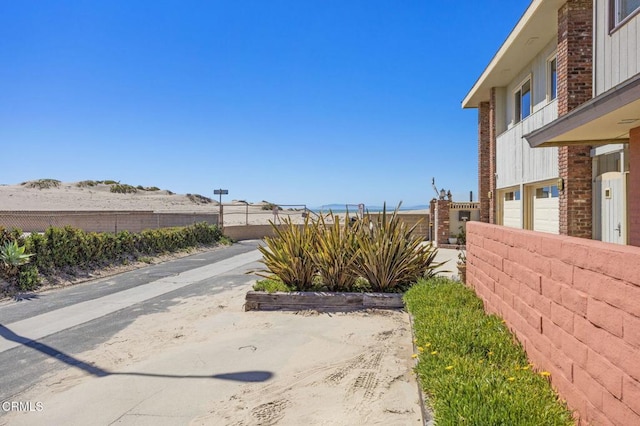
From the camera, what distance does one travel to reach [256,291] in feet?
24.6

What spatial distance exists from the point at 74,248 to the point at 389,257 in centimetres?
797

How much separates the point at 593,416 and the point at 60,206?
46.7 metres

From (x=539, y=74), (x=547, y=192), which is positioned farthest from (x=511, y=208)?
(x=539, y=74)

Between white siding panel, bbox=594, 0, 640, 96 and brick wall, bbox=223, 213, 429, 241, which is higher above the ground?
white siding panel, bbox=594, 0, 640, 96

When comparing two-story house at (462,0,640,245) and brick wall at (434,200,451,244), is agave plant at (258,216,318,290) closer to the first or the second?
two-story house at (462,0,640,245)

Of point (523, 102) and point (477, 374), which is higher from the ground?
point (523, 102)

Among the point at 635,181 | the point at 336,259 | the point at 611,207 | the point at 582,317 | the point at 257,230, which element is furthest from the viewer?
the point at 257,230

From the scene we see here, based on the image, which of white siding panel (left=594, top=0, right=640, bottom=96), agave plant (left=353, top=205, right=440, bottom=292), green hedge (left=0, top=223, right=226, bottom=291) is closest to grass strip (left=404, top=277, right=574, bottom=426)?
agave plant (left=353, top=205, right=440, bottom=292)

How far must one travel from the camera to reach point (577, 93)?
29.8 feet

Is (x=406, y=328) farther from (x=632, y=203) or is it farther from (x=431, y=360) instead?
(x=632, y=203)

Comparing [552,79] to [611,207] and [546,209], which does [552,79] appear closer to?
[546,209]

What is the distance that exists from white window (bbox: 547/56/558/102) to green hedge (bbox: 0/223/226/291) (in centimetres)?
1186

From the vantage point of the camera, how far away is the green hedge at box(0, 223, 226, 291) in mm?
9594

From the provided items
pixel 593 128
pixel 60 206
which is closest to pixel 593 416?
pixel 593 128
